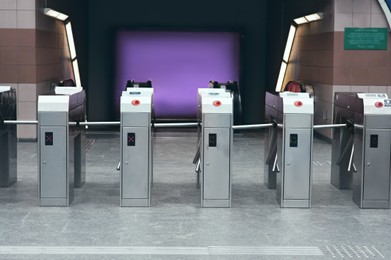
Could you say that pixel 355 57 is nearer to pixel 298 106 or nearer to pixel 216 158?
pixel 298 106

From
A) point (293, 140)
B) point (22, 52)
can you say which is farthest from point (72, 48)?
point (293, 140)

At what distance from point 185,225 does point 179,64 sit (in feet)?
33.1

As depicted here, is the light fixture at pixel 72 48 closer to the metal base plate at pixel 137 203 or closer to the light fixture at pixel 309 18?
the light fixture at pixel 309 18

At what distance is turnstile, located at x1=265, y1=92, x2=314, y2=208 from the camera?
653 centimetres

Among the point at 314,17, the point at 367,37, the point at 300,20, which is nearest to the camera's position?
the point at 367,37

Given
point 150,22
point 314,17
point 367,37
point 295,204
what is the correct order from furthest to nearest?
point 150,22 < point 314,17 < point 367,37 < point 295,204

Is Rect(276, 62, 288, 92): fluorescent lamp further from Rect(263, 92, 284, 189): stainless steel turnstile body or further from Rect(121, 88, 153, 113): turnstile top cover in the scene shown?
Rect(121, 88, 153, 113): turnstile top cover

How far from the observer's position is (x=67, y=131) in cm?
649

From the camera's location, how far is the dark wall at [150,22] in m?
15.4

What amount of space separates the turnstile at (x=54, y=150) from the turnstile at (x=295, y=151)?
1.91m

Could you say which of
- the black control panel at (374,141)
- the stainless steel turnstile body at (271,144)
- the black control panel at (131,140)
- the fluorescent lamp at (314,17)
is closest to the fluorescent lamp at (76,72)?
the fluorescent lamp at (314,17)

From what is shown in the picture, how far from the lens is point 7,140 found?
755cm

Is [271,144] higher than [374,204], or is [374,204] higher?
[271,144]

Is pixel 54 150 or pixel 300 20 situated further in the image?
pixel 300 20
